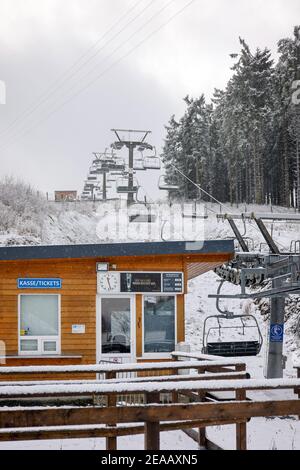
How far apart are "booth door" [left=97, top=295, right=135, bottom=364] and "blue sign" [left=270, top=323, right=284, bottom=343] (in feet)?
11.7

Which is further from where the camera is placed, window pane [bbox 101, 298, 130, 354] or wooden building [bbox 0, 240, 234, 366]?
window pane [bbox 101, 298, 130, 354]

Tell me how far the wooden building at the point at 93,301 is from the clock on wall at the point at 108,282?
0.02m

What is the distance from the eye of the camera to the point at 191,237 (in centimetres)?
4534

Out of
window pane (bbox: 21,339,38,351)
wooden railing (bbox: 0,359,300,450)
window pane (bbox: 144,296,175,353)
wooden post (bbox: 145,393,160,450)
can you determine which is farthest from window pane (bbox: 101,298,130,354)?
wooden post (bbox: 145,393,160,450)

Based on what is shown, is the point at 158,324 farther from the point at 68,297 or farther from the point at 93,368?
the point at 93,368

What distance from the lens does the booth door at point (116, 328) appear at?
568 inches

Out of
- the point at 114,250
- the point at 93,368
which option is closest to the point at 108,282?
the point at 114,250

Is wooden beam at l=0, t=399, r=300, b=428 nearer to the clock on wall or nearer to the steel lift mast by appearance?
the clock on wall

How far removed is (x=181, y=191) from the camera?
230 feet

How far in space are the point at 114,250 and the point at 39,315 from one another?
2.21m

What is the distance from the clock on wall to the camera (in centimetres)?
1450

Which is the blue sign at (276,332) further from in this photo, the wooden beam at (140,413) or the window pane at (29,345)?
the wooden beam at (140,413)

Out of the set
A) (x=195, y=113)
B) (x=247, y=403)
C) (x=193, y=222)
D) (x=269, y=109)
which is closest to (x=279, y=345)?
(x=247, y=403)

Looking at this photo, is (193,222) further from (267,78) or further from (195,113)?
(195,113)
